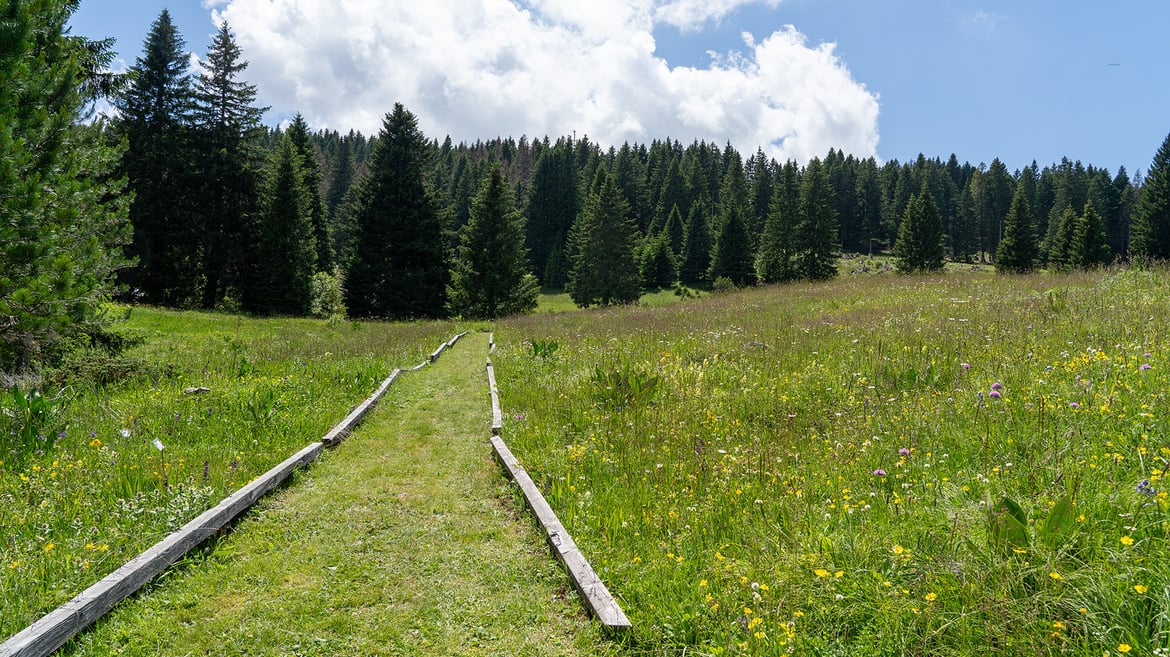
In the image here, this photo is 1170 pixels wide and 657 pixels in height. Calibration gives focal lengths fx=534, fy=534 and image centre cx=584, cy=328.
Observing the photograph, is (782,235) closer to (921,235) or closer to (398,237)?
(921,235)

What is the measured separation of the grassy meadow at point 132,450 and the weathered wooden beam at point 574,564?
317cm

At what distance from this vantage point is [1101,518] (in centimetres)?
336

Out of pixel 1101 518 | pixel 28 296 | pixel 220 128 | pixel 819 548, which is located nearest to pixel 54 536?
pixel 28 296

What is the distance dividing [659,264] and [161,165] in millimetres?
57610

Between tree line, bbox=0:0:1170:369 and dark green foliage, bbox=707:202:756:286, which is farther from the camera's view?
dark green foliage, bbox=707:202:756:286

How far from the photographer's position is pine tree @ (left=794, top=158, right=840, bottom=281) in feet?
199

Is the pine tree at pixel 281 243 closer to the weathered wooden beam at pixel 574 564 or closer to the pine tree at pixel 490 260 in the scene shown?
the pine tree at pixel 490 260

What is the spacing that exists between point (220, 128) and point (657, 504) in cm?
4110

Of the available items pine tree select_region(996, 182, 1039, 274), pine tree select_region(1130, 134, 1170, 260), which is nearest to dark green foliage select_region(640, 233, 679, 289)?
pine tree select_region(996, 182, 1039, 274)

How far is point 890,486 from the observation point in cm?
469

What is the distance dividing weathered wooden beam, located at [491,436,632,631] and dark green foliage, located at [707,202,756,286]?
6756 centimetres

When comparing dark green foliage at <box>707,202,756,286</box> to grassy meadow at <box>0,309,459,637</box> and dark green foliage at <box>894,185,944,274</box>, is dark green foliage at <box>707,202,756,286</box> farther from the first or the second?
grassy meadow at <box>0,309,459,637</box>

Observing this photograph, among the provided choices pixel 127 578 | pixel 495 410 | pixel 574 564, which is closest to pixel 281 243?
pixel 495 410

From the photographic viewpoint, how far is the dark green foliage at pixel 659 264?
76875 mm
